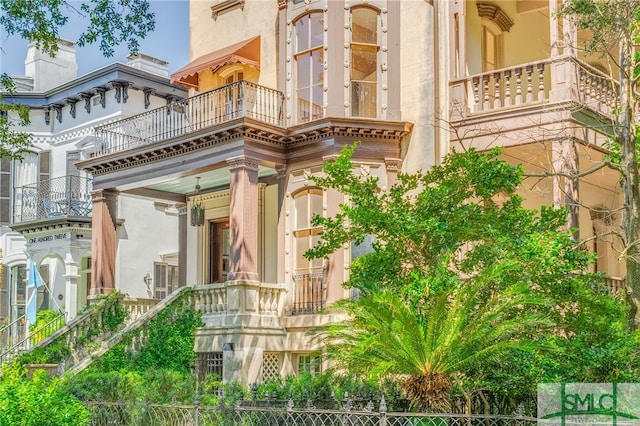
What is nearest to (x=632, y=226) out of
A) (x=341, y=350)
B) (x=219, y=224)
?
(x=341, y=350)

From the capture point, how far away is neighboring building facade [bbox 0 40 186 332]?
1081 inches

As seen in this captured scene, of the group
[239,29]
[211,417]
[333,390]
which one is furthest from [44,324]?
[211,417]

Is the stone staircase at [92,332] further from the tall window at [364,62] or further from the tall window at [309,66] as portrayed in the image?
the tall window at [364,62]

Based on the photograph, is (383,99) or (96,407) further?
(383,99)

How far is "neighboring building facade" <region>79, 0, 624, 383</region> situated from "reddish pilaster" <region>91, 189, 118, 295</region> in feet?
0.54

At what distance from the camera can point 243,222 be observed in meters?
18.9

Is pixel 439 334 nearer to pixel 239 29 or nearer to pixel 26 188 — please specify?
pixel 239 29

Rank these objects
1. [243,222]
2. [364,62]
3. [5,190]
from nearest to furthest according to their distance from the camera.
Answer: [243,222] → [364,62] → [5,190]

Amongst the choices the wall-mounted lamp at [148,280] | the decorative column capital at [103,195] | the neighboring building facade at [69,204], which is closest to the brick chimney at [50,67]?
the neighboring building facade at [69,204]

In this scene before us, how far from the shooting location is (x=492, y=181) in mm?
13633

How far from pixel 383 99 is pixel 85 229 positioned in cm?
1200

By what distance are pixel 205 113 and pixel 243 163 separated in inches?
108

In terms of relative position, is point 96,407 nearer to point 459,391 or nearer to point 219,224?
point 459,391

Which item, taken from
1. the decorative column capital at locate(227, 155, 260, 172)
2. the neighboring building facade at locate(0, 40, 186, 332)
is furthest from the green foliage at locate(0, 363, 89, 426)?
the neighboring building facade at locate(0, 40, 186, 332)
